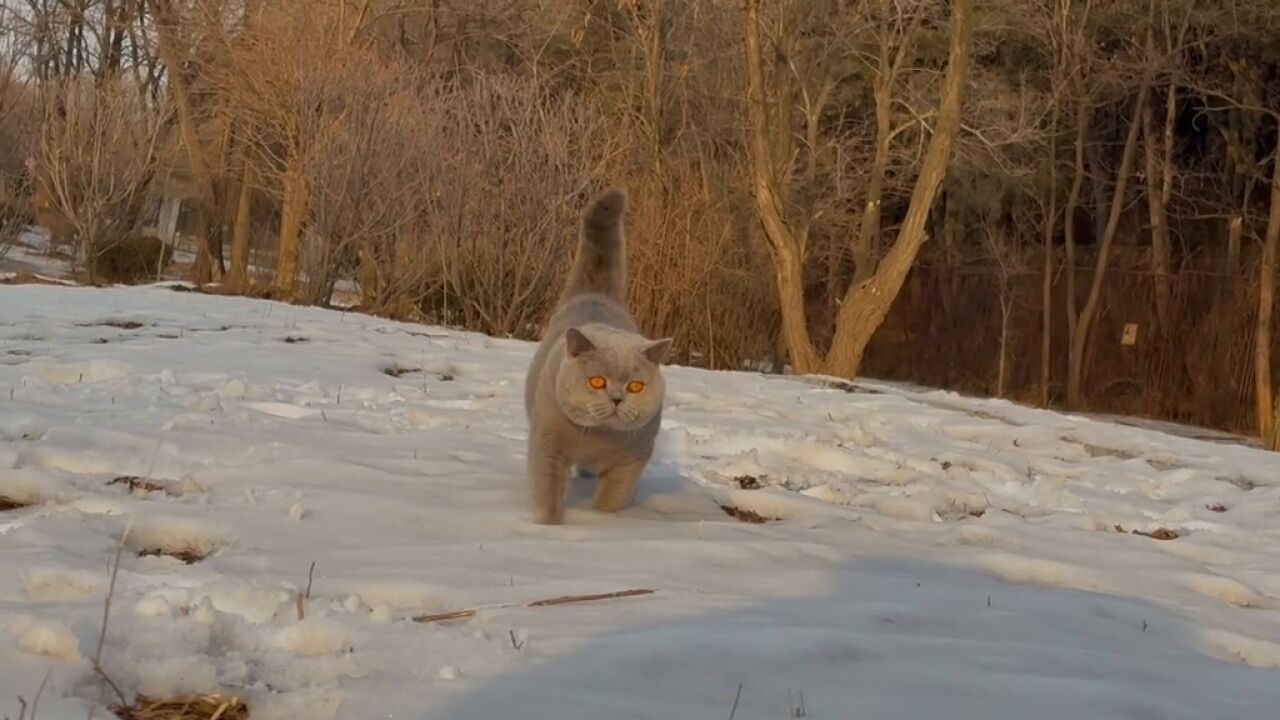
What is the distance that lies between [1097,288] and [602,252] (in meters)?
16.8

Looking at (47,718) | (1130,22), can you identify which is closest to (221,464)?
(47,718)

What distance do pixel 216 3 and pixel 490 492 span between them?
753 inches

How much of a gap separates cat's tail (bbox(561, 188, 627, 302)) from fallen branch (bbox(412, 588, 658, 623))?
2.24 meters

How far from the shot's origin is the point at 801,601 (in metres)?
3.21

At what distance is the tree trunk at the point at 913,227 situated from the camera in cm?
1290

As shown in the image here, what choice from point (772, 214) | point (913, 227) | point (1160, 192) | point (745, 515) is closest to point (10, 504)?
point (745, 515)

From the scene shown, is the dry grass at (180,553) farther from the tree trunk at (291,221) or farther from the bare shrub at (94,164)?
the bare shrub at (94,164)

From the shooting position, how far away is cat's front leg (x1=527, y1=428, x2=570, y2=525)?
3.97m

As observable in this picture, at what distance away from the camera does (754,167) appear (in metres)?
13.8

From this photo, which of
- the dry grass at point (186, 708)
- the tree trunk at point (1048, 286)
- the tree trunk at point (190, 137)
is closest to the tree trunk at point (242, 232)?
the tree trunk at point (190, 137)

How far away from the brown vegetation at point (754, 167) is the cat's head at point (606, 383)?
8.01 m

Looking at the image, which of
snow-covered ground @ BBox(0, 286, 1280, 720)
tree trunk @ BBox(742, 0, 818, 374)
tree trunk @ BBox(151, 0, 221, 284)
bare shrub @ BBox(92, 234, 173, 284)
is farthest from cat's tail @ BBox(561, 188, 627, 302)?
tree trunk @ BBox(151, 0, 221, 284)

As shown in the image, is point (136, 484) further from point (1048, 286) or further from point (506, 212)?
point (1048, 286)

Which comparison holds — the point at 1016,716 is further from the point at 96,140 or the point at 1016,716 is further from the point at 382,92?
the point at 96,140
